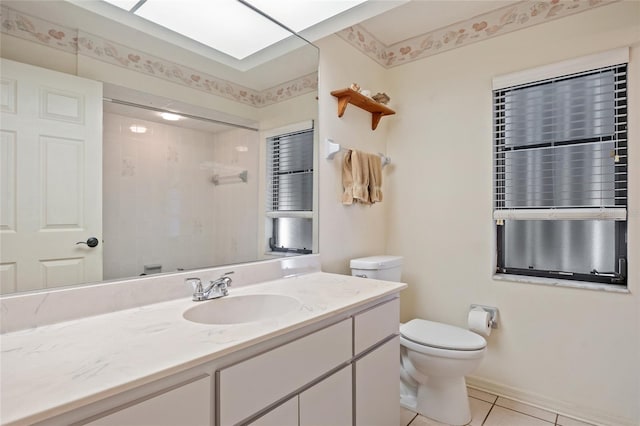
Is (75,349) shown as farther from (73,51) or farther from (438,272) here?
(438,272)

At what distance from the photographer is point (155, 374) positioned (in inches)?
27.8

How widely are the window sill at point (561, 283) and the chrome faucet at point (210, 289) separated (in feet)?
5.68

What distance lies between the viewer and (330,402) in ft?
3.94

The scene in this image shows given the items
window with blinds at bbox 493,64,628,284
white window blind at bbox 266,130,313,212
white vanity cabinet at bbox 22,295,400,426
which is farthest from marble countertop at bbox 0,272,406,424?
window with blinds at bbox 493,64,628,284

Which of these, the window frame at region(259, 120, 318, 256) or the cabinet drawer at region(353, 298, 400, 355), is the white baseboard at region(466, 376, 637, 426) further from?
the window frame at region(259, 120, 318, 256)

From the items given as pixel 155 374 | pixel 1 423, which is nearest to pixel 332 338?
pixel 155 374

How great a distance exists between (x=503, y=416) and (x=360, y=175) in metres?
1.66

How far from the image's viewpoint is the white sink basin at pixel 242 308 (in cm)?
126

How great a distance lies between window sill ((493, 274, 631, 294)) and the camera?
178cm

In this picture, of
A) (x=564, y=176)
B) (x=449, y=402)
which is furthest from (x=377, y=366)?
(x=564, y=176)

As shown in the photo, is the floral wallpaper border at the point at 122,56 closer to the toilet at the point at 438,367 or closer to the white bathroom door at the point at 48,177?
the white bathroom door at the point at 48,177

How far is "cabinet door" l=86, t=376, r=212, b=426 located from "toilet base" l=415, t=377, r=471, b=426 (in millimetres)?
1495

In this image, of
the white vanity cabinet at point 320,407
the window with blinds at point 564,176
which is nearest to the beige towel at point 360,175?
the window with blinds at point 564,176

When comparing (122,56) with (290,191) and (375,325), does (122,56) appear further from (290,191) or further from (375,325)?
(375,325)
